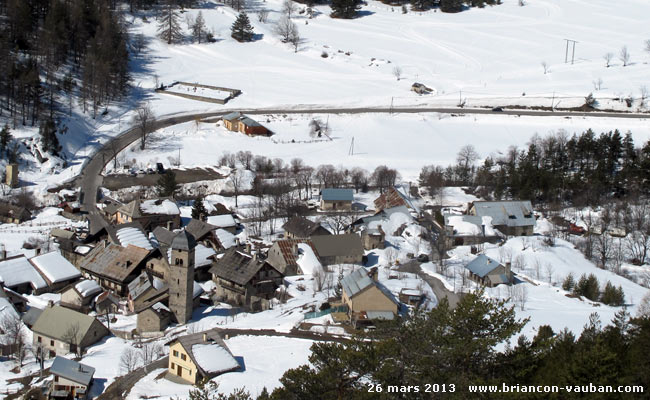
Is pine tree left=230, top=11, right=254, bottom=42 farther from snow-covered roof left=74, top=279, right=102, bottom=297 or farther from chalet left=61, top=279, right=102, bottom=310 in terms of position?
chalet left=61, top=279, right=102, bottom=310

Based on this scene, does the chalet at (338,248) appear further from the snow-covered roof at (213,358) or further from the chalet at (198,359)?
the snow-covered roof at (213,358)

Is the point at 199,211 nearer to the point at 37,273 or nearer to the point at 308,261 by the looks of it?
the point at 308,261

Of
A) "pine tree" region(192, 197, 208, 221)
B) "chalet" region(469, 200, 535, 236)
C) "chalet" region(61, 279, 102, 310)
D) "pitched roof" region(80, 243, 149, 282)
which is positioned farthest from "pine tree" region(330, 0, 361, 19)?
"chalet" region(61, 279, 102, 310)

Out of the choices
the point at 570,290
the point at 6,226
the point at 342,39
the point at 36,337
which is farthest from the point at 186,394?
the point at 342,39

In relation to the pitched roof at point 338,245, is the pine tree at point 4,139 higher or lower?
higher

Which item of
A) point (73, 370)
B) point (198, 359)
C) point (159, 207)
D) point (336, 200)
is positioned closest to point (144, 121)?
point (159, 207)

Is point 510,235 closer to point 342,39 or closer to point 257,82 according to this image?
point 257,82

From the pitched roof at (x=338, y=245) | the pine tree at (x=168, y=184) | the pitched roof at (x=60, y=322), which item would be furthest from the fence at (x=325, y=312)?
the pine tree at (x=168, y=184)
